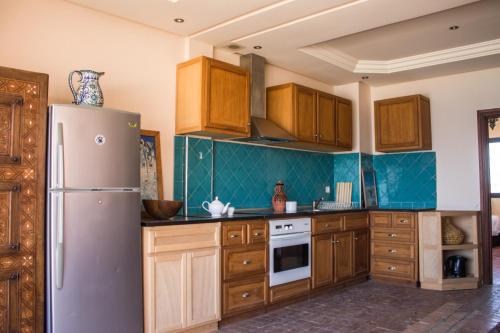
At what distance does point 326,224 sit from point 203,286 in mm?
1750

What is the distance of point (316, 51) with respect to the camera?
4723 mm

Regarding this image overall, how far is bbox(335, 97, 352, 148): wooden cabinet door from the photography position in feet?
18.0

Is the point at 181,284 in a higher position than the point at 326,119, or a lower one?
lower

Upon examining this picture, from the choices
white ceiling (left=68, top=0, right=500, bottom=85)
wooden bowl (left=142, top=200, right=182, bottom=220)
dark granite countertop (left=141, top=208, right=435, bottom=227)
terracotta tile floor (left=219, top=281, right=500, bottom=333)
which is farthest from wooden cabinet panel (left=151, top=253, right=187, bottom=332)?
white ceiling (left=68, top=0, right=500, bottom=85)

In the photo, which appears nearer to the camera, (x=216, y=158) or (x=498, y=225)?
(x=216, y=158)

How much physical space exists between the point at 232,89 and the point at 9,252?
2.33 m

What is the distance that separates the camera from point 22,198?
2547mm

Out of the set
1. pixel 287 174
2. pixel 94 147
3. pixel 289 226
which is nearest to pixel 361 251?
pixel 287 174

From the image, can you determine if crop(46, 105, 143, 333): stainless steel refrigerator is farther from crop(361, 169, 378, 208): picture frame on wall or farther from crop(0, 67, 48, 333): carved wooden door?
crop(361, 169, 378, 208): picture frame on wall

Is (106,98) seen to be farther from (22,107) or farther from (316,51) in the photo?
(316,51)

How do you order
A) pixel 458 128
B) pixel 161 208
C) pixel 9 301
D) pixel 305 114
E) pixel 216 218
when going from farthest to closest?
pixel 458 128, pixel 305 114, pixel 216 218, pixel 161 208, pixel 9 301

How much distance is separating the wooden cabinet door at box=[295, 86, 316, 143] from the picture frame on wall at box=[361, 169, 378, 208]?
3.89 feet

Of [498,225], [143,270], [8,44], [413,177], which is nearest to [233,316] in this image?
[143,270]

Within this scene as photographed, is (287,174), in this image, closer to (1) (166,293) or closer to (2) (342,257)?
(2) (342,257)
